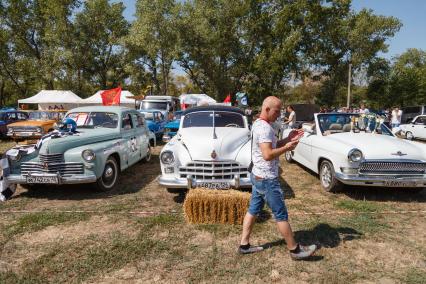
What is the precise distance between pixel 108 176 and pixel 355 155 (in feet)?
16.5

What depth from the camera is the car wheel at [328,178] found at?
22.0 feet

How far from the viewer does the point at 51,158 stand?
20.7 ft

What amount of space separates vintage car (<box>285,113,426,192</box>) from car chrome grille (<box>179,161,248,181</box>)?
77.8 inches

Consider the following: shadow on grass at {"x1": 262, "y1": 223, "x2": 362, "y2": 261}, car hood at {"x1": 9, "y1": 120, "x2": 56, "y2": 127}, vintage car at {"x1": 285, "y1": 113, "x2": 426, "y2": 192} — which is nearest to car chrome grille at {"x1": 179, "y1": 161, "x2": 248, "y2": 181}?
shadow on grass at {"x1": 262, "y1": 223, "x2": 362, "y2": 261}

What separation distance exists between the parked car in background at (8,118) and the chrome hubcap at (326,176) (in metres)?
15.0

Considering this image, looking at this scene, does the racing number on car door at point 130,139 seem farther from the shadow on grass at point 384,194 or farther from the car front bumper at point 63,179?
the shadow on grass at point 384,194

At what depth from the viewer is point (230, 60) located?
36500mm

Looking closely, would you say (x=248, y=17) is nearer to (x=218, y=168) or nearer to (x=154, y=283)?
(x=218, y=168)

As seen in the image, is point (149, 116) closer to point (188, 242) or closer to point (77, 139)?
point (77, 139)

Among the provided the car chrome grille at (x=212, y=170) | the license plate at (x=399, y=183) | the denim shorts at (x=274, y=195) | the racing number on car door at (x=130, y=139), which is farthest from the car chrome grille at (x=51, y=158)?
the license plate at (x=399, y=183)

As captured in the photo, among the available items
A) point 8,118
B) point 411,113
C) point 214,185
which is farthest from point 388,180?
point 411,113

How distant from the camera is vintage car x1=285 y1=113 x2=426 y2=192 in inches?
242

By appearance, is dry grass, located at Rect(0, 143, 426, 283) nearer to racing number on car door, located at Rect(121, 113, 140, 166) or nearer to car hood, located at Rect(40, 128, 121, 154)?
car hood, located at Rect(40, 128, 121, 154)

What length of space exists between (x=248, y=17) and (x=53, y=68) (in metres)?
21.0
